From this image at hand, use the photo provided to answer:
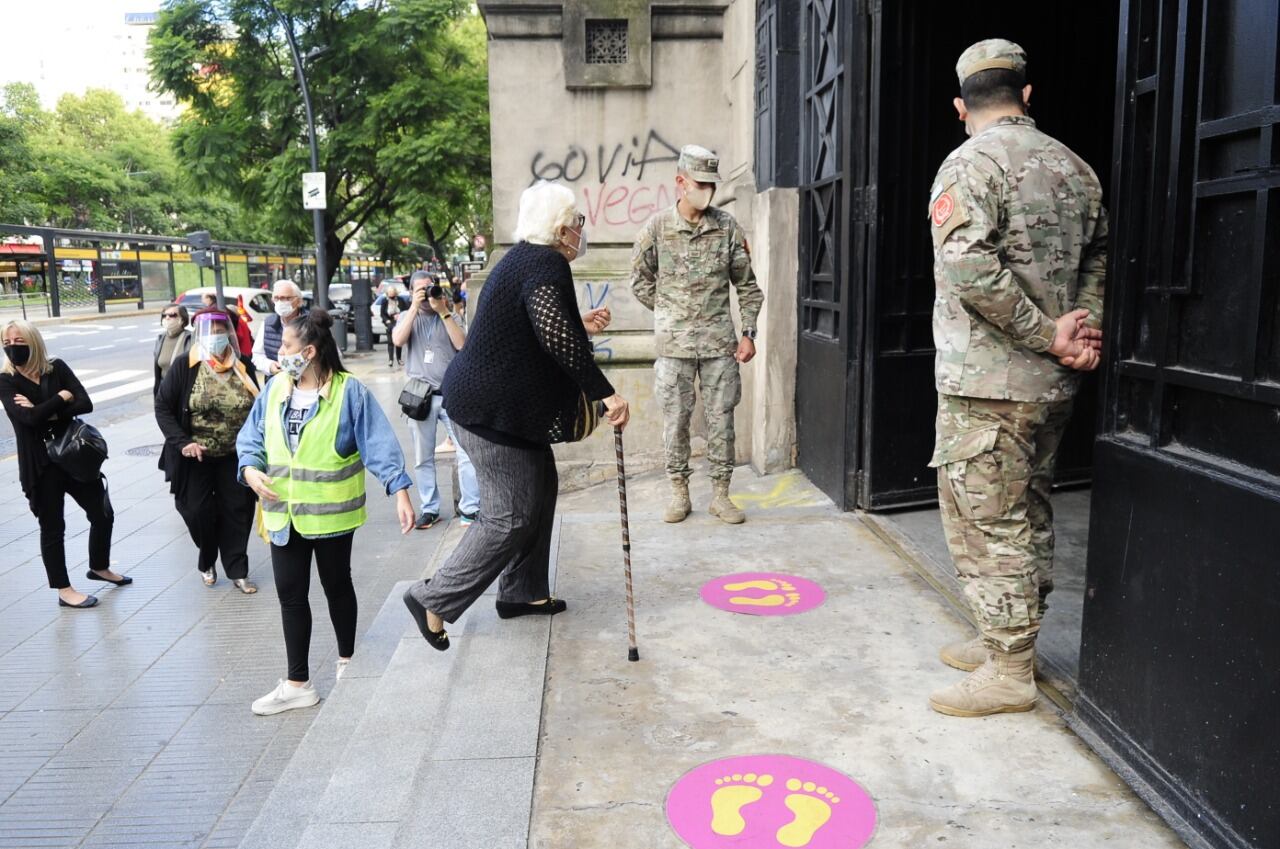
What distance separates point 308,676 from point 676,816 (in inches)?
97.1

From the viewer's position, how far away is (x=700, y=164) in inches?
215

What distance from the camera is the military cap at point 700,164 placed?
5.46 metres

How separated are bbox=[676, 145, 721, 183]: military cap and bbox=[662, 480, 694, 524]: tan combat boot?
5.98ft

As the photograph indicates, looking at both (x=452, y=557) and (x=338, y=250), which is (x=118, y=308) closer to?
(x=338, y=250)

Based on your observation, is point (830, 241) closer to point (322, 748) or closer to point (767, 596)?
point (767, 596)

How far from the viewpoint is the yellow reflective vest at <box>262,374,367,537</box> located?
13.7 feet

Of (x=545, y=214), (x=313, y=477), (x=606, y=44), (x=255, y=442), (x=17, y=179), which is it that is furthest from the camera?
(x=17, y=179)

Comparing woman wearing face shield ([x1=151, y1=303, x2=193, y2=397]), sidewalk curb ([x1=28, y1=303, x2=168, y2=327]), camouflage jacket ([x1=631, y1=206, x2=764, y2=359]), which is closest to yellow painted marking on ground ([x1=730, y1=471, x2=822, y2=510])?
camouflage jacket ([x1=631, y1=206, x2=764, y2=359])

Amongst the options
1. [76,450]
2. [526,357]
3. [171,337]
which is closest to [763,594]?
[526,357]

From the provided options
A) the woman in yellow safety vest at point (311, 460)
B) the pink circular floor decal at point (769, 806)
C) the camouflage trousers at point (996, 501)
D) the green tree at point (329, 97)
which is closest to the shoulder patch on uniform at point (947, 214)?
the camouflage trousers at point (996, 501)

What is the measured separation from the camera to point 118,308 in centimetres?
4388

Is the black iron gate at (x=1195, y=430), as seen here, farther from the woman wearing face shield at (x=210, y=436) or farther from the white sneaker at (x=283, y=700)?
the woman wearing face shield at (x=210, y=436)

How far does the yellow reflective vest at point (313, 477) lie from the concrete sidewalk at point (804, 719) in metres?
1.10

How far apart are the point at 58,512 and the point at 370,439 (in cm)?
306
